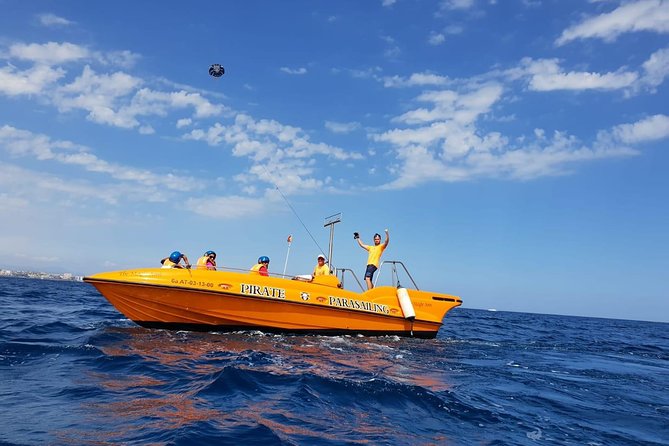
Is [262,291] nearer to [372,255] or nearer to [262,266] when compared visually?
[262,266]

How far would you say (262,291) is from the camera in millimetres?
10719

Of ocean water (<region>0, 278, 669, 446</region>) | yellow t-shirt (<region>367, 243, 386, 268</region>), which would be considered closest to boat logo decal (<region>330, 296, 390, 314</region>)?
yellow t-shirt (<region>367, 243, 386, 268</region>)

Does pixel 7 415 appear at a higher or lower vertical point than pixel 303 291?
lower

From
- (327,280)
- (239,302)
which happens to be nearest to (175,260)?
(239,302)

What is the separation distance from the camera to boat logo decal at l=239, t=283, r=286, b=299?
10.5 meters

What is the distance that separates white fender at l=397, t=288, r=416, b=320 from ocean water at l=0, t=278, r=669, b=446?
269cm

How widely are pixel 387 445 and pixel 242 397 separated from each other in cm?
204

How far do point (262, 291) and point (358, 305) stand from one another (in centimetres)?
295

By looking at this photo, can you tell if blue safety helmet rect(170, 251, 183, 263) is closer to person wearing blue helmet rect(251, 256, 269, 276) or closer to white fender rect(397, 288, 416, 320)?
person wearing blue helmet rect(251, 256, 269, 276)

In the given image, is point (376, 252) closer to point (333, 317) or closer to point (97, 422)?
point (333, 317)

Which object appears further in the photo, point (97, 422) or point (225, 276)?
point (225, 276)

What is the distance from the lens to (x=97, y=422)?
4191 mm

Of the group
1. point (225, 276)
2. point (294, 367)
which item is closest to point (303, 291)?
point (225, 276)

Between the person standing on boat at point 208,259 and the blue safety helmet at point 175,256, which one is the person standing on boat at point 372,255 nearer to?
the person standing on boat at point 208,259
